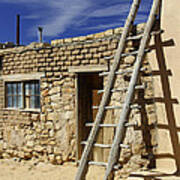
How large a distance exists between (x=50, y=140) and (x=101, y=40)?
2578 millimetres

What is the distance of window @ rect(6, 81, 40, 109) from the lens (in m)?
6.39

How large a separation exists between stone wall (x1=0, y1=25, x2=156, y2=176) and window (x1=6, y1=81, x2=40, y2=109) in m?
0.17

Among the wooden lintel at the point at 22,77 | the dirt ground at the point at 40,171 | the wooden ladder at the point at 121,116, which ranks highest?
the wooden lintel at the point at 22,77

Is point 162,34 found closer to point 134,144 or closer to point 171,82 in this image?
point 171,82

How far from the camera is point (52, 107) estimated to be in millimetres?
5977

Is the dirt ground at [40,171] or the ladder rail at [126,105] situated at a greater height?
the ladder rail at [126,105]

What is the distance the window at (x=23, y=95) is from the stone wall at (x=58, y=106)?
0.55ft

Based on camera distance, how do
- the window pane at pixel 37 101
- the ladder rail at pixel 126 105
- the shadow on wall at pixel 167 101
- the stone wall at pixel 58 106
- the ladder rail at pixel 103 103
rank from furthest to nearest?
1. the window pane at pixel 37 101
2. the stone wall at pixel 58 106
3. the shadow on wall at pixel 167 101
4. the ladder rail at pixel 103 103
5. the ladder rail at pixel 126 105

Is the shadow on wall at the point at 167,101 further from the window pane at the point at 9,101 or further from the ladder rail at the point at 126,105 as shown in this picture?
the window pane at the point at 9,101

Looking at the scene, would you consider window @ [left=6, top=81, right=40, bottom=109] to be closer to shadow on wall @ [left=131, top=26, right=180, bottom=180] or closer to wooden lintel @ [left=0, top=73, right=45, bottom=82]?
wooden lintel @ [left=0, top=73, right=45, bottom=82]

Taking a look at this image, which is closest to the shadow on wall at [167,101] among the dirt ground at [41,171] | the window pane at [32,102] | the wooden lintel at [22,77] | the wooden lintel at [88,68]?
the wooden lintel at [88,68]

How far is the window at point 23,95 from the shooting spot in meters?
6.39

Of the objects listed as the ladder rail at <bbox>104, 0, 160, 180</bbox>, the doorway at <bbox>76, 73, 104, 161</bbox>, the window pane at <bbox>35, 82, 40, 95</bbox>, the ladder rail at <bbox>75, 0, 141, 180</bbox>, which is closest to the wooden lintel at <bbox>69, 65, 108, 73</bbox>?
the doorway at <bbox>76, 73, 104, 161</bbox>

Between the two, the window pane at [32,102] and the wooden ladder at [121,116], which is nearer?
the wooden ladder at [121,116]
